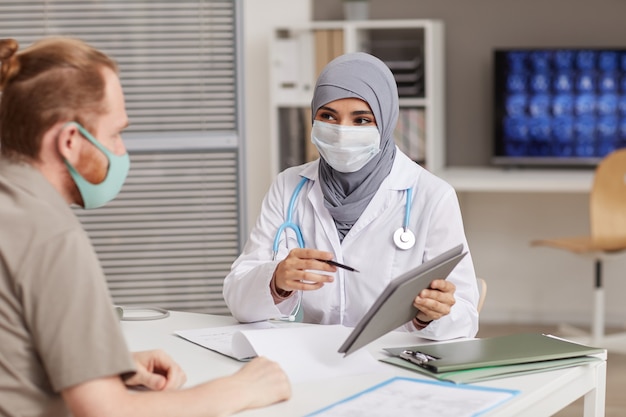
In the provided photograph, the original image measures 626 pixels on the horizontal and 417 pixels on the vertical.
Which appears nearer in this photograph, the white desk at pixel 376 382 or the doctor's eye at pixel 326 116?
the white desk at pixel 376 382

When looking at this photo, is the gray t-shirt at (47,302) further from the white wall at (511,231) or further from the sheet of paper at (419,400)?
the white wall at (511,231)

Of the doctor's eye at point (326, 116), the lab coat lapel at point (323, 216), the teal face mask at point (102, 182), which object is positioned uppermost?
the doctor's eye at point (326, 116)

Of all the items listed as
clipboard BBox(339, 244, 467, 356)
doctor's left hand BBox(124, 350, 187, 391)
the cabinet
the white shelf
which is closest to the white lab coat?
clipboard BBox(339, 244, 467, 356)

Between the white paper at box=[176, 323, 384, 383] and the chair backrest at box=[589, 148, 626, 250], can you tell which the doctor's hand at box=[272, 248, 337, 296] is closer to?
the white paper at box=[176, 323, 384, 383]

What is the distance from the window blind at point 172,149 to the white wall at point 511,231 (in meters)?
1.04

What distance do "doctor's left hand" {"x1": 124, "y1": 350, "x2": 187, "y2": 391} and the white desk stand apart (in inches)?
1.7

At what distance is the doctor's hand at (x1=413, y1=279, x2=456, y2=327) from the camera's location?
1.78 metres

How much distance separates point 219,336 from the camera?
1.98m

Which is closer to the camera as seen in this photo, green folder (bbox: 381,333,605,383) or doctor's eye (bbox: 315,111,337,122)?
green folder (bbox: 381,333,605,383)

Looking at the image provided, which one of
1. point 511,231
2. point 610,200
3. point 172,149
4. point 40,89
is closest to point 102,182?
A: point 40,89

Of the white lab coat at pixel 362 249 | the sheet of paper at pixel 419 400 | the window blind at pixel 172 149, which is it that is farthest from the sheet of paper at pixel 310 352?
the window blind at pixel 172 149

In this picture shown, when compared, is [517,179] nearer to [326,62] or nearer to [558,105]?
[558,105]

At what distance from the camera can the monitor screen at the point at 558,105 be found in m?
5.03

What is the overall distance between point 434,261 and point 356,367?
226 mm
